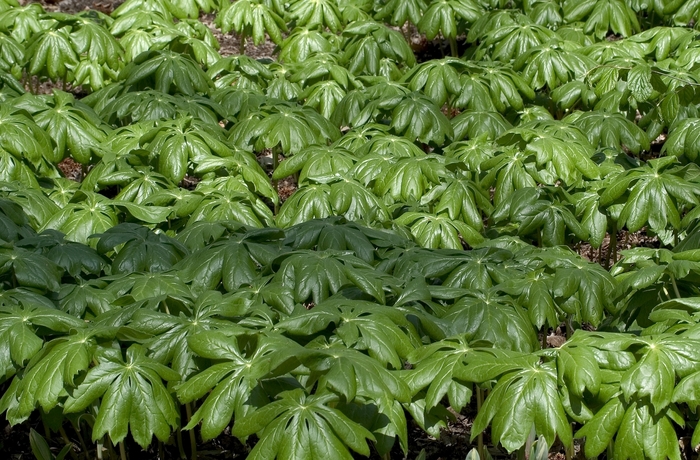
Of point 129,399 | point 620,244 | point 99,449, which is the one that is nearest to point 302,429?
point 129,399

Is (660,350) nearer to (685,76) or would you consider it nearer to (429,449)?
(429,449)

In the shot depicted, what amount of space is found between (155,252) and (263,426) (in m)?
1.24

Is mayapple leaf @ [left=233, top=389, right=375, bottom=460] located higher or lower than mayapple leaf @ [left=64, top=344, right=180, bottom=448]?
higher

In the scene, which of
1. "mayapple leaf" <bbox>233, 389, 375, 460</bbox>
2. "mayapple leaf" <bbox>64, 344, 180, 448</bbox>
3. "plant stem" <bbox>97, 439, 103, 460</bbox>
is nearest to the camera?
"mayapple leaf" <bbox>233, 389, 375, 460</bbox>

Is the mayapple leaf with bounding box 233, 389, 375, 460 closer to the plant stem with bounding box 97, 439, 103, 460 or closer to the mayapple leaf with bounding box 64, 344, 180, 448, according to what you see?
the mayapple leaf with bounding box 64, 344, 180, 448

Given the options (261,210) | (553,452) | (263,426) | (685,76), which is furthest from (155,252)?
(685,76)

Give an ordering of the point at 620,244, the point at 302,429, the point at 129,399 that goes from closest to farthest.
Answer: the point at 302,429 < the point at 129,399 < the point at 620,244

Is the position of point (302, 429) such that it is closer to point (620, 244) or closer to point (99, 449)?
point (99, 449)

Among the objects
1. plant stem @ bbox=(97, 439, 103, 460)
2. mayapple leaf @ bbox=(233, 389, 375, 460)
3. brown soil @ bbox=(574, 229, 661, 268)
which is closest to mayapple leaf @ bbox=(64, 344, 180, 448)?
mayapple leaf @ bbox=(233, 389, 375, 460)

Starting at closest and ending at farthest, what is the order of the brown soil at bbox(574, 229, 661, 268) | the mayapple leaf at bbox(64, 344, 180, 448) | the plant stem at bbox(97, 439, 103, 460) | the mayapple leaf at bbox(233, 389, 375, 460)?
the mayapple leaf at bbox(233, 389, 375, 460)
the mayapple leaf at bbox(64, 344, 180, 448)
the plant stem at bbox(97, 439, 103, 460)
the brown soil at bbox(574, 229, 661, 268)

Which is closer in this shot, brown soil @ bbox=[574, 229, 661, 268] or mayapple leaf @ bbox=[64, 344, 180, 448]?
mayapple leaf @ bbox=[64, 344, 180, 448]

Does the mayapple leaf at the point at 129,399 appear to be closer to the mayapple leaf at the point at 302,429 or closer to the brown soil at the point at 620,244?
the mayapple leaf at the point at 302,429

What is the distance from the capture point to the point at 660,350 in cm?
223

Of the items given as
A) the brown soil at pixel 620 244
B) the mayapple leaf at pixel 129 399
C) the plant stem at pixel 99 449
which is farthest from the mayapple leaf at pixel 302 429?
the brown soil at pixel 620 244
